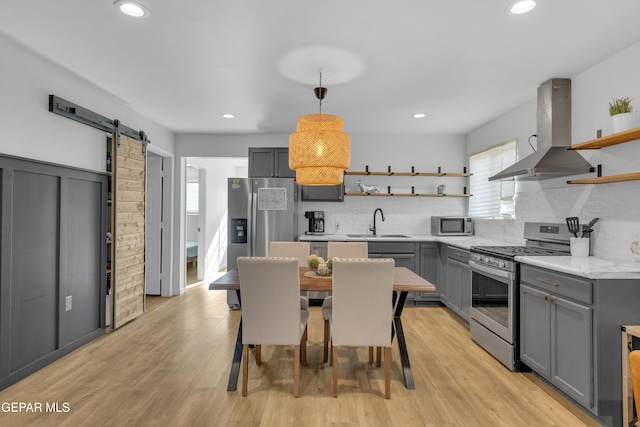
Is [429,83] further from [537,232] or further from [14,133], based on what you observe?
[14,133]

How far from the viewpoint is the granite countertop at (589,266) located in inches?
83.6

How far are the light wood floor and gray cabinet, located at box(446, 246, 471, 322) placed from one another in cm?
47

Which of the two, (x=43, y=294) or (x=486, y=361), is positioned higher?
(x=43, y=294)

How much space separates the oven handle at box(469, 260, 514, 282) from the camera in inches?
113

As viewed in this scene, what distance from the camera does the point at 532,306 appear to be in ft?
8.73

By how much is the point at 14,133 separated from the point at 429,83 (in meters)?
3.39

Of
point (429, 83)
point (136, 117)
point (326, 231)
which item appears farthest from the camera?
point (326, 231)

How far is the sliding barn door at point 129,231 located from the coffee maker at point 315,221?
2221 mm

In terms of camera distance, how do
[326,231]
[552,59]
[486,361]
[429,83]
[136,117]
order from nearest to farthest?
[552,59] < [486,361] < [429,83] < [136,117] < [326,231]

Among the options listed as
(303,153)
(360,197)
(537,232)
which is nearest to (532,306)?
(537,232)

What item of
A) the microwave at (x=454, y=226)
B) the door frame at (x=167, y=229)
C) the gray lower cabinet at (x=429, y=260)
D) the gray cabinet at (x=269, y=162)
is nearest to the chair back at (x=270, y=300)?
the gray lower cabinet at (x=429, y=260)

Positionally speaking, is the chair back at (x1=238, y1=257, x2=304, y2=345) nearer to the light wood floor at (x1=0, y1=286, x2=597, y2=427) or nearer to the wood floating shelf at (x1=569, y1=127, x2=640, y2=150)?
the light wood floor at (x1=0, y1=286, x2=597, y2=427)

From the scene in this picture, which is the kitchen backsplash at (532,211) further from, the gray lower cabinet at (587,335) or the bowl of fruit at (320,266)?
the bowl of fruit at (320,266)

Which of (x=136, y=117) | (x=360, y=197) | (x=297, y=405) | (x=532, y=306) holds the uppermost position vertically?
(x=136, y=117)
